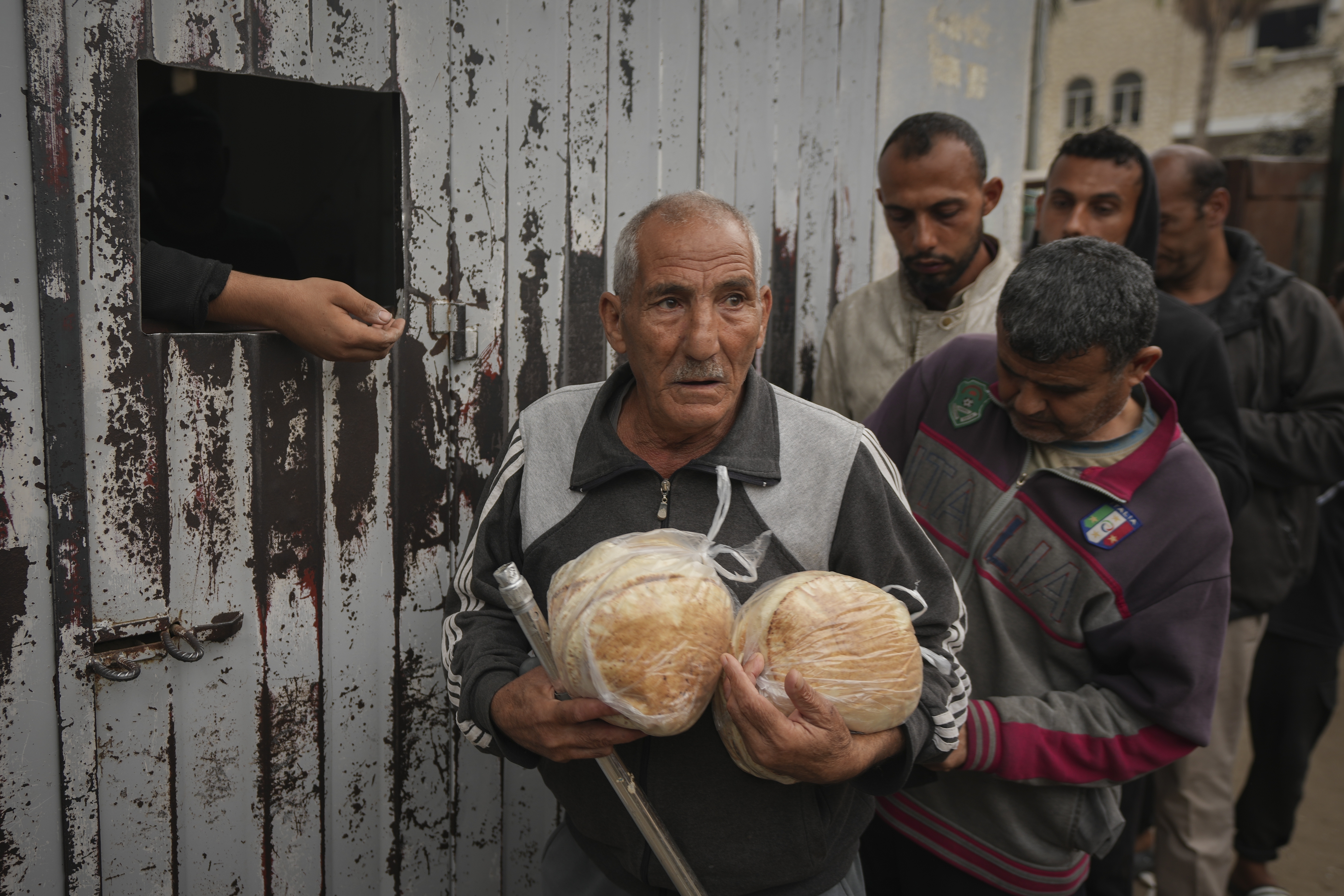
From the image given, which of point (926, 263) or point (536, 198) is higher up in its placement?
point (536, 198)

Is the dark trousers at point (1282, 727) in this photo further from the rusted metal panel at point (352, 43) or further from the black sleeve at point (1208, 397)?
the rusted metal panel at point (352, 43)

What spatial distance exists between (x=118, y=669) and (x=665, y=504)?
1.24 metres

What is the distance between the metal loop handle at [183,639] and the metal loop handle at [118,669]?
71mm

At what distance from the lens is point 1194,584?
1844 mm

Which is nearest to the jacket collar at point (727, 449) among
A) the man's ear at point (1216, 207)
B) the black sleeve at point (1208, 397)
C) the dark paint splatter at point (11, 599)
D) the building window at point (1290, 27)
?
the dark paint splatter at point (11, 599)

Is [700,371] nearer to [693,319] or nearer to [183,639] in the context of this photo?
[693,319]

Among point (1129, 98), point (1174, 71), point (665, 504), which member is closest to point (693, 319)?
point (665, 504)

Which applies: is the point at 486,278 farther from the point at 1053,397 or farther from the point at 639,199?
the point at 1053,397

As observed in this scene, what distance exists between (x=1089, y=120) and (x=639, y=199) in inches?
1332

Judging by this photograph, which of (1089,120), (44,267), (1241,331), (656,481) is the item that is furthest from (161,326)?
(1089,120)

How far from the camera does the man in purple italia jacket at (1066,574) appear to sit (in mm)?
1847

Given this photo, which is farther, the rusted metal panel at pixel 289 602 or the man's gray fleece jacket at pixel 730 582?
the rusted metal panel at pixel 289 602

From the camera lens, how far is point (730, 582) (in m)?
1.67

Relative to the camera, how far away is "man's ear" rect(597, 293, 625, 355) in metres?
1.81
